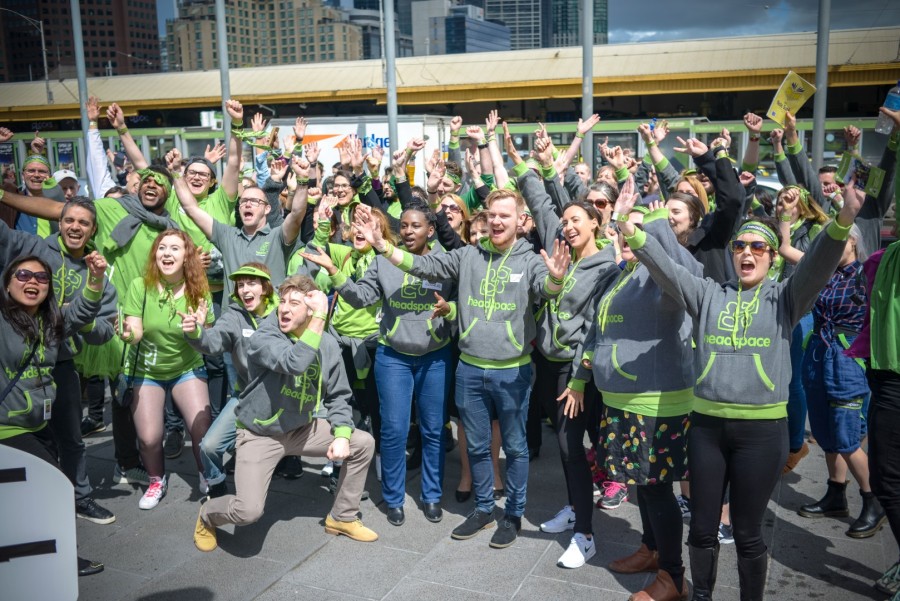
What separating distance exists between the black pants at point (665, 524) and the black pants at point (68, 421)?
3483 mm

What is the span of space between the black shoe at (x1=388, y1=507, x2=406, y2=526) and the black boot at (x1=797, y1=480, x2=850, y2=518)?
8.18ft

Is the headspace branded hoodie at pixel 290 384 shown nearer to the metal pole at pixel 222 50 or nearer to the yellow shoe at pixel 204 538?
the yellow shoe at pixel 204 538

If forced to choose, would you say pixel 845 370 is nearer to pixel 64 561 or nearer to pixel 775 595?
pixel 775 595

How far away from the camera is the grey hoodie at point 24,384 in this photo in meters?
4.38

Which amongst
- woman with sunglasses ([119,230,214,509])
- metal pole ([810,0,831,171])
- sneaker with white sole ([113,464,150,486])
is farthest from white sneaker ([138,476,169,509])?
metal pole ([810,0,831,171])

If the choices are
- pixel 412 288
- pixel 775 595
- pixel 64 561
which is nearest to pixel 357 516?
pixel 412 288

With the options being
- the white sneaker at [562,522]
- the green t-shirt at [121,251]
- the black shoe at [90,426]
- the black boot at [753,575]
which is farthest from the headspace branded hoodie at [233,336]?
the black boot at [753,575]

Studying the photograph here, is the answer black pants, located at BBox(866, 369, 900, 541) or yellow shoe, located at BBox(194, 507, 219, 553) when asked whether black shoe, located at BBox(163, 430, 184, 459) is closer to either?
yellow shoe, located at BBox(194, 507, 219, 553)

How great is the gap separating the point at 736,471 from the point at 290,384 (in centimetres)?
253

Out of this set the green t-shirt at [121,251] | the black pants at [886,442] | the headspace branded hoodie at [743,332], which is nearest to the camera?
the headspace branded hoodie at [743,332]

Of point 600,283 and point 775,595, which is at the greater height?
point 600,283

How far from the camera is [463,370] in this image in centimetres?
498

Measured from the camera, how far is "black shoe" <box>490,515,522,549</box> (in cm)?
481

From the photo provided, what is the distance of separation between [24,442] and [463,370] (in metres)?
2.44
